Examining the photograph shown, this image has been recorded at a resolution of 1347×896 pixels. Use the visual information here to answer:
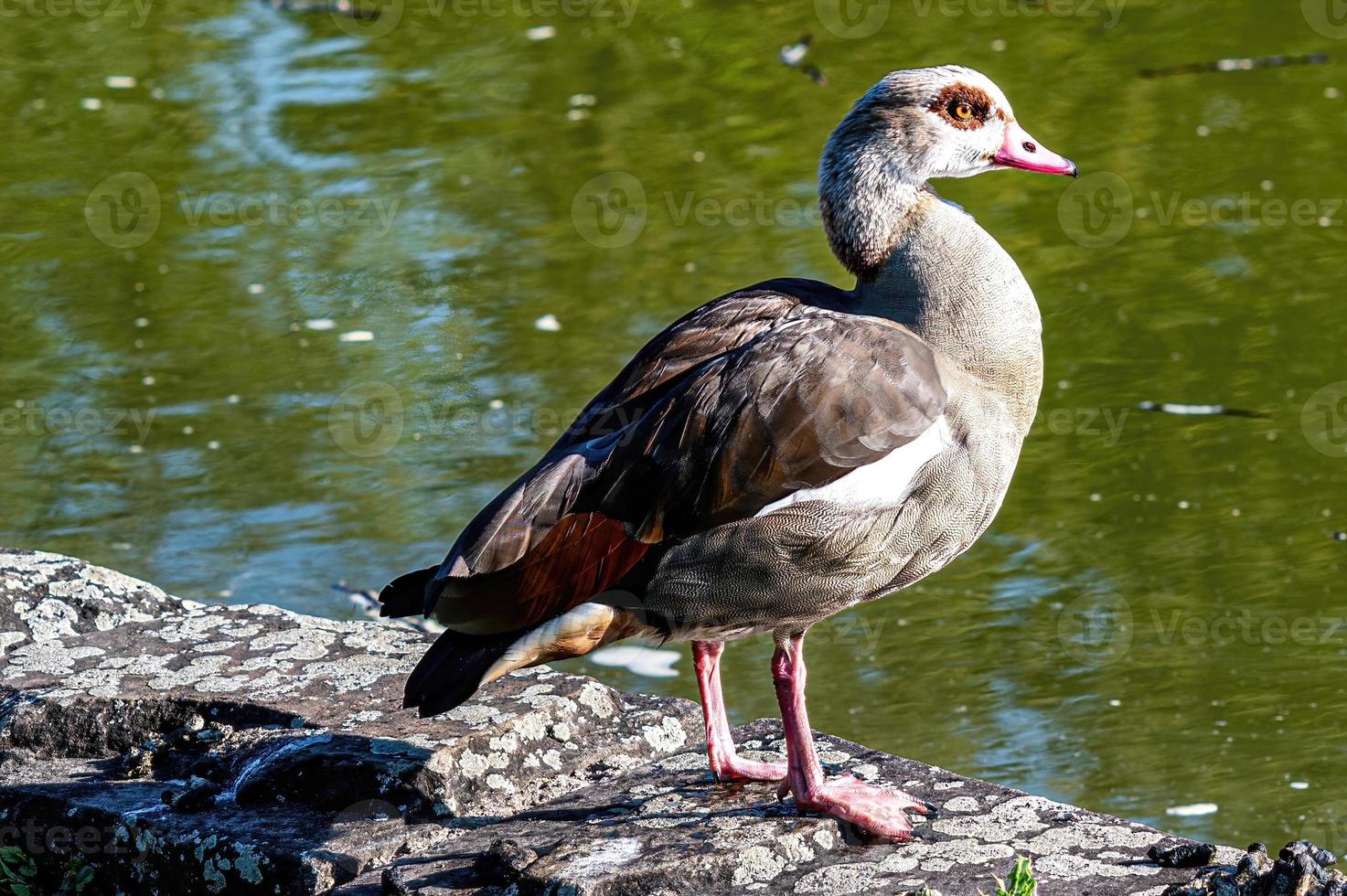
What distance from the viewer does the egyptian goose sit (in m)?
3.92

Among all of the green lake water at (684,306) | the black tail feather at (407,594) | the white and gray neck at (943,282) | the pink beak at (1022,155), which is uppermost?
the pink beak at (1022,155)

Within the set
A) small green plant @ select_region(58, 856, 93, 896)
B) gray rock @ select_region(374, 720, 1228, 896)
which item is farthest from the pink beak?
small green plant @ select_region(58, 856, 93, 896)

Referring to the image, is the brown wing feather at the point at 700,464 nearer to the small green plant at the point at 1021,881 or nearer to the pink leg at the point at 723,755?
the pink leg at the point at 723,755

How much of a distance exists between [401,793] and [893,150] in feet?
6.63

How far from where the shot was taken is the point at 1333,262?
30.0 feet

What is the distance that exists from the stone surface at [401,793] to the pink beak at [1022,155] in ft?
5.38

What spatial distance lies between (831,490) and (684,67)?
9.47m

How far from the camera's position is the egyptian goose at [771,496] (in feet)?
12.8

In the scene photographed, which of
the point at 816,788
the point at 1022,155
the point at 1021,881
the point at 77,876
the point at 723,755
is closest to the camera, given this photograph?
the point at 1021,881

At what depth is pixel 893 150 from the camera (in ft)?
14.4

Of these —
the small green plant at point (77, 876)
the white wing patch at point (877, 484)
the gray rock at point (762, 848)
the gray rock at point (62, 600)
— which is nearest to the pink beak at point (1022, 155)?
the white wing patch at point (877, 484)

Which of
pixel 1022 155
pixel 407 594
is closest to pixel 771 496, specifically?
pixel 407 594

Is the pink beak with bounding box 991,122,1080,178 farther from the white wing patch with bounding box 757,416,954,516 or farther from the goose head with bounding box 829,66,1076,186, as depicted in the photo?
the white wing patch with bounding box 757,416,954,516

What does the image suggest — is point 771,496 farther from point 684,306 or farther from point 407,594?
point 684,306
